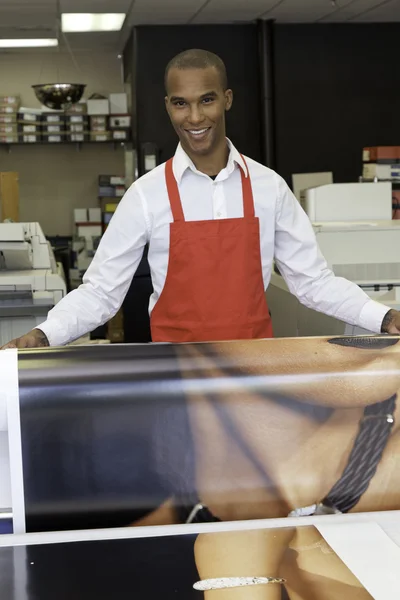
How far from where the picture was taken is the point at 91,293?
218 cm

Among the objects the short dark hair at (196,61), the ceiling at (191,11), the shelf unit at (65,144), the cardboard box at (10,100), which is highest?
the ceiling at (191,11)

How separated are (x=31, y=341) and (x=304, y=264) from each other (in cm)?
88

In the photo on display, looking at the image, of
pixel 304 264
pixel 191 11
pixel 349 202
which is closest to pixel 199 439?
pixel 304 264

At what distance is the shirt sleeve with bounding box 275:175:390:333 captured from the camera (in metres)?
2.24

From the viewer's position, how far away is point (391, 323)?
1.96 m

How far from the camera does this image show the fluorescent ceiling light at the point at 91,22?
845 cm

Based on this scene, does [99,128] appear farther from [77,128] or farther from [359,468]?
[359,468]

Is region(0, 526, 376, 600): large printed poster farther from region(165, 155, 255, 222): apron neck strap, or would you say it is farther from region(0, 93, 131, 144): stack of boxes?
region(0, 93, 131, 144): stack of boxes

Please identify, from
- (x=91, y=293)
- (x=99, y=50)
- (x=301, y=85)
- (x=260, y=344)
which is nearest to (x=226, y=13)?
(x=301, y=85)

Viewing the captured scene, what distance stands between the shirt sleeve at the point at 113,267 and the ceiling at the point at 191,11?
592cm

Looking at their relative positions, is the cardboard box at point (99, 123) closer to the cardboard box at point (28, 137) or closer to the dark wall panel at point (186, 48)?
the cardboard box at point (28, 137)

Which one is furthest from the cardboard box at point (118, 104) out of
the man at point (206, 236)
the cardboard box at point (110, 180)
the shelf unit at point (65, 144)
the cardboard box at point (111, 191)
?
the man at point (206, 236)

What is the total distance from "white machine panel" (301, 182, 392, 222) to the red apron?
2.40 m

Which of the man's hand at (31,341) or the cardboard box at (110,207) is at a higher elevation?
the cardboard box at (110,207)
